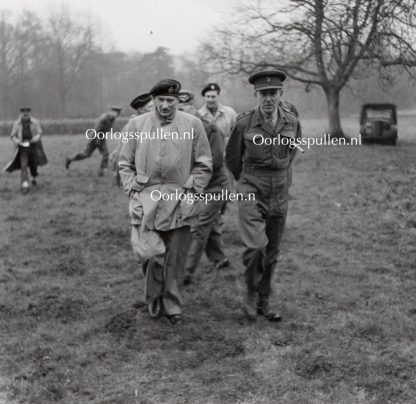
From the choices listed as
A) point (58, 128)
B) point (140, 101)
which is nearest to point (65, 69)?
point (58, 128)

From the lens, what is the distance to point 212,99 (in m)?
7.41

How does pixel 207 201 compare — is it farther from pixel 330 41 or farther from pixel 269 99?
pixel 330 41

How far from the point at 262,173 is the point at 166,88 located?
112cm

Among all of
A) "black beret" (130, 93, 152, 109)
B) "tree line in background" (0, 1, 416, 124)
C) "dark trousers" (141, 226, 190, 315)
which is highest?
"tree line in background" (0, 1, 416, 124)

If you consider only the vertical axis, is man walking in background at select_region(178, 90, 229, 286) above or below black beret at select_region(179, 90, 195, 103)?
below

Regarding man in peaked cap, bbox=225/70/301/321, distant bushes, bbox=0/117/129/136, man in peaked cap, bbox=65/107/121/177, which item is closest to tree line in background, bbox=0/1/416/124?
distant bushes, bbox=0/117/129/136

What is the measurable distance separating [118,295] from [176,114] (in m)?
2.10

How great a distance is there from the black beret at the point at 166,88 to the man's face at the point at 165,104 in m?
0.04

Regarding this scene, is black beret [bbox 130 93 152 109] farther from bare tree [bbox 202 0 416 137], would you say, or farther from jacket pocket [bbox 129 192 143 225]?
bare tree [bbox 202 0 416 137]

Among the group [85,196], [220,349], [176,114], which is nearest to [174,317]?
[220,349]

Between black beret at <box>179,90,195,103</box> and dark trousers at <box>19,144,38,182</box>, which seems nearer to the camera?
black beret at <box>179,90,195,103</box>

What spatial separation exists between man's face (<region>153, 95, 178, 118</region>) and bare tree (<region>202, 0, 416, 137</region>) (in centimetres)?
1254

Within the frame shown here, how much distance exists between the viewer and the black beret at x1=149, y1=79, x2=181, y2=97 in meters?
5.16

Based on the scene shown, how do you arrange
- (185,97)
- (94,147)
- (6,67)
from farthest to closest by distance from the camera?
(6,67), (94,147), (185,97)
